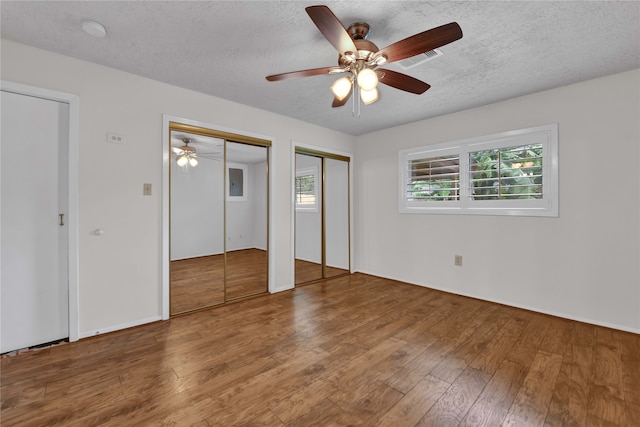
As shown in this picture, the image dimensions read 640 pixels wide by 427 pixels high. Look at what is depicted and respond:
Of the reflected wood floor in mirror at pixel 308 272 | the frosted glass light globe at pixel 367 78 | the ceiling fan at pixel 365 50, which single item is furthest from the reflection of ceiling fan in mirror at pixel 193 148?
the frosted glass light globe at pixel 367 78

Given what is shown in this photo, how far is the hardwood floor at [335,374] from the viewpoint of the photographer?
5.33 ft

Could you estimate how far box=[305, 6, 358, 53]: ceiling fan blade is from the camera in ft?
4.66

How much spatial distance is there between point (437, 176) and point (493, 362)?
8.39 feet

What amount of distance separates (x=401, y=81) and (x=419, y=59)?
0.43m

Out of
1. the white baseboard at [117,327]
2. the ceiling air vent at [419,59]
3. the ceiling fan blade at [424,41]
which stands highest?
the ceiling air vent at [419,59]

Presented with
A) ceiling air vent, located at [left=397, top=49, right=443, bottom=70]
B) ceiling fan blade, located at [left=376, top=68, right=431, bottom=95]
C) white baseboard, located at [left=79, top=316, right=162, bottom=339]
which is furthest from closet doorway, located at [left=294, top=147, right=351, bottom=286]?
ceiling fan blade, located at [left=376, top=68, right=431, bottom=95]

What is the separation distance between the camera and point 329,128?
15.0 ft

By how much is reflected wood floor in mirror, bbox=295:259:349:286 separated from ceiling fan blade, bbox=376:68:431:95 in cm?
283

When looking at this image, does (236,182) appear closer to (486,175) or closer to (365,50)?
(365,50)

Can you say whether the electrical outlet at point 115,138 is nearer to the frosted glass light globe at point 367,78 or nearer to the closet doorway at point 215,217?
the closet doorway at point 215,217

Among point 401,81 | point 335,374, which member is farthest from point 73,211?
point 401,81

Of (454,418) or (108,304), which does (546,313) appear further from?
(108,304)

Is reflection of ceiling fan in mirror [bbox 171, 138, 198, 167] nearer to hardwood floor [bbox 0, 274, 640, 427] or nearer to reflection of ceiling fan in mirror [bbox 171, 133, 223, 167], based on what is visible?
reflection of ceiling fan in mirror [bbox 171, 133, 223, 167]

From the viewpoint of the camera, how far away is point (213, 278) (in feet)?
11.2
